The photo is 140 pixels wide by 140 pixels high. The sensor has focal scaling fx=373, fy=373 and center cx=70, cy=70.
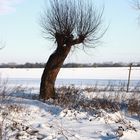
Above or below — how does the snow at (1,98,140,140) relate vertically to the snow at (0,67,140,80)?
below

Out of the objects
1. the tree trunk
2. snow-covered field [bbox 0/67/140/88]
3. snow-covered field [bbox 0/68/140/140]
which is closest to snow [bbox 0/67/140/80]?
snow-covered field [bbox 0/67/140/88]

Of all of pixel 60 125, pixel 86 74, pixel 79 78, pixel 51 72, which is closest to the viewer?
pixel 60 125

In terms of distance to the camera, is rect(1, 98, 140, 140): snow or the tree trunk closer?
rect(1, 98, 140, 140): snow

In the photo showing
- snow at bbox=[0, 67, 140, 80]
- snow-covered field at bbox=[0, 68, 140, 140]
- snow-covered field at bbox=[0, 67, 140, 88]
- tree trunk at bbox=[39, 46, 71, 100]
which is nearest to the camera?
snow-covered field at bbox=[0, 68, 140, 140]

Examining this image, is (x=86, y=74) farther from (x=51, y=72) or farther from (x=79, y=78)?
(x=51, y=72)

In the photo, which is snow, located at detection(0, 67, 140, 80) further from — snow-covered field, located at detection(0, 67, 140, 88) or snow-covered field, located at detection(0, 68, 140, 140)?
snow-covered field, located at detection(0, 68, 140, 140)

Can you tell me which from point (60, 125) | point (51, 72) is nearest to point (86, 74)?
point (51, 72)

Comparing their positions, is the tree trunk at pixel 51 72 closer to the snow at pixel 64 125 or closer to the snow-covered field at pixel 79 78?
the snow-covered field at pixel 79 78

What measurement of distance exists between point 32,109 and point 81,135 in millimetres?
3668

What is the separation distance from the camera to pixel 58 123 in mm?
9711

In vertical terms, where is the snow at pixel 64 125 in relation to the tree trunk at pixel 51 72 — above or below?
below

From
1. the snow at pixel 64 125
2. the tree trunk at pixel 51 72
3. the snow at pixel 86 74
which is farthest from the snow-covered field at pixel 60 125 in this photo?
the snow at pixel 86 74

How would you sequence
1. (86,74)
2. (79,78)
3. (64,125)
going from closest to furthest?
1. (64,125)
2. (79,78)
3. (86,74)

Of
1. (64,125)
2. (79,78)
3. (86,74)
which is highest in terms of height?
(86,74)
